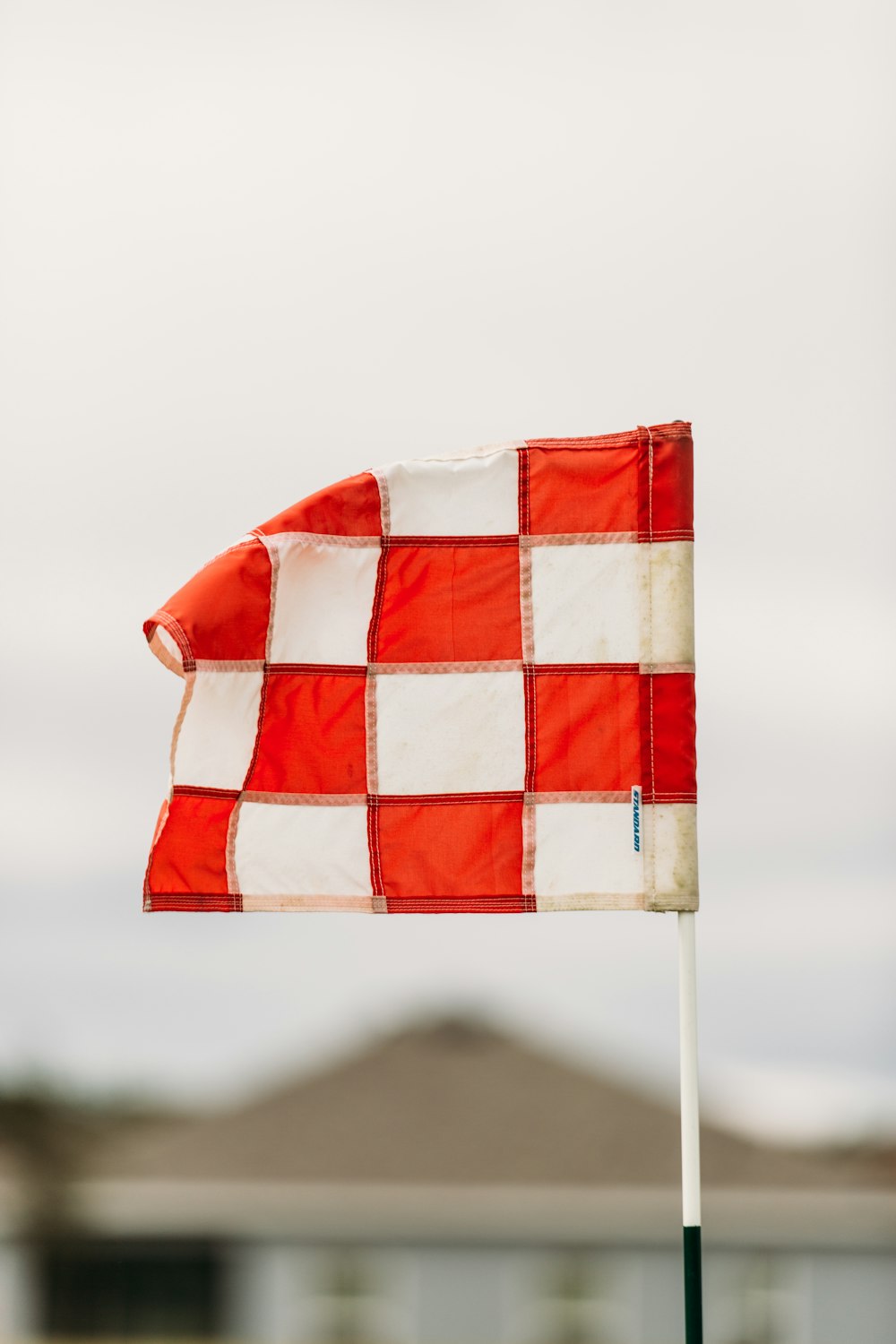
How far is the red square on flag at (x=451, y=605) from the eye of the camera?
4.50ft

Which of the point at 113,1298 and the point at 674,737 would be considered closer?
the point at 674,737

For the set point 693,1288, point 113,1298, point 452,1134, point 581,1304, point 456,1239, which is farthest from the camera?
point 452,1134

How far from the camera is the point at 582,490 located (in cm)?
137

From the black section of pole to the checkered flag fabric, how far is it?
1.01 feet

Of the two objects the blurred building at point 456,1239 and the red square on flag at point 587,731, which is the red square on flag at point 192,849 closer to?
the red square on flag at point 587,731

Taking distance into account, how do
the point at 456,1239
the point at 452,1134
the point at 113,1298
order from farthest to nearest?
the point at 452,1134, the point at 456,1239, the point at 113,1298

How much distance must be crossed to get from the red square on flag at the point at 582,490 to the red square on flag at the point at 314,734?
259mm

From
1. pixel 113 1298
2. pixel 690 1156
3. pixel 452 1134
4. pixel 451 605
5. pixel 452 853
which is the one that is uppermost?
pixel 451 605

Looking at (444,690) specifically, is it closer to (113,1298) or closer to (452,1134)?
(113,1298)

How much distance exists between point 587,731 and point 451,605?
7.6 inches

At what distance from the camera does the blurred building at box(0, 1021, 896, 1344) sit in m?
3.69

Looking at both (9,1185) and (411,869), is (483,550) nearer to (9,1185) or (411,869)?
(411,869)

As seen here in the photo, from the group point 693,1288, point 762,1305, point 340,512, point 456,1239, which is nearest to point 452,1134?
point 456,1239

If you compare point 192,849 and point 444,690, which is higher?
point 444,690
